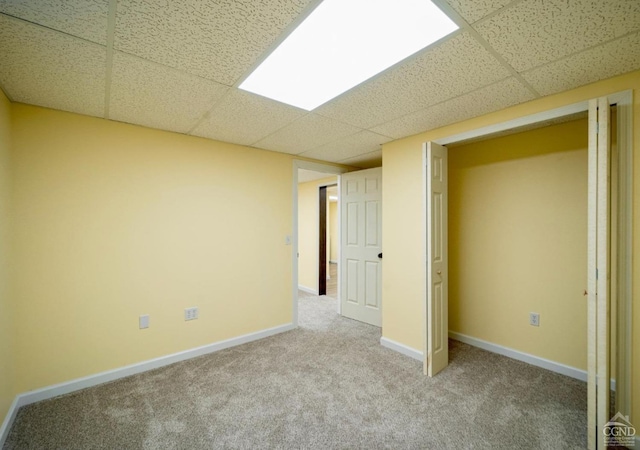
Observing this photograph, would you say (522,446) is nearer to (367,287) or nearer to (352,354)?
(352,354)

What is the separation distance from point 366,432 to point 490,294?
2040mm

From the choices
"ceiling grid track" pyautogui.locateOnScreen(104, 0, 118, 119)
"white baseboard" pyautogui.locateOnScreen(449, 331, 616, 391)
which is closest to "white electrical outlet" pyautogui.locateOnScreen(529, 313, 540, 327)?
"white baseboard" pyautogui.locateOnScreen(449, 331, 616, 391)

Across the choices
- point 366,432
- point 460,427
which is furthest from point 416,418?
point 366,432

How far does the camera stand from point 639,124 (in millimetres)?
1578

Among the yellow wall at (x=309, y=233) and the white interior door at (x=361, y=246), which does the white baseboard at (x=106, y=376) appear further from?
the yellow wall at (x=309, y=233)

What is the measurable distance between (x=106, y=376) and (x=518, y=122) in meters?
3.96

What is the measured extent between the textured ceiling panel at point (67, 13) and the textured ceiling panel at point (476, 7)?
1436mm

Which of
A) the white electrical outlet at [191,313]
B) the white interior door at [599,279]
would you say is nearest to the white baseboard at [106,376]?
the white electrical outlet at [191,313]

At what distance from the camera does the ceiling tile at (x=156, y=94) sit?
1565 millimetres

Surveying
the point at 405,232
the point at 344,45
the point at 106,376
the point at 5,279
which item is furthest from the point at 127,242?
the point at 405,232

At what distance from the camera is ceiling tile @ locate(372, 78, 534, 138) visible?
1.83 meters

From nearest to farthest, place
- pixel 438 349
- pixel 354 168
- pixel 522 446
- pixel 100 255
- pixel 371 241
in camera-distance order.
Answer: pixel 522 446, pixel 100 255, pixel 438 349, pixel 371 241, pixel 354 168

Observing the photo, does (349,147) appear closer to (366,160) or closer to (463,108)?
(366,160)

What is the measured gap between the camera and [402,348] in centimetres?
285
